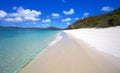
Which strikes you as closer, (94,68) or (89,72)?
(89,72)

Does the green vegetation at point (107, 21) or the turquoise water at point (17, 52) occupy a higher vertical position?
the green vegetation at point (107, 21)

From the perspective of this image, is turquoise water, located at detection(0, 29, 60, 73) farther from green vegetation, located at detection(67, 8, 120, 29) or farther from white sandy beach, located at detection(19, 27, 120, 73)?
green vegetation, located at detection(67, 8, 120, 29)

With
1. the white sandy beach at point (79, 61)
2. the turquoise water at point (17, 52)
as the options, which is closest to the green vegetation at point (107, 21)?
the turquoise water at point (17, 52)

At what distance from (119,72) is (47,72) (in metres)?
2.24

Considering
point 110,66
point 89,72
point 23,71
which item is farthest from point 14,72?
point 110,66

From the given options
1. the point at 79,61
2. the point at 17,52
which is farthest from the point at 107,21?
the point at 79,61

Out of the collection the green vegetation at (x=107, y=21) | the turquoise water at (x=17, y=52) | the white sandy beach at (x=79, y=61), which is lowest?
the turquoise water at (x=17, y=52)

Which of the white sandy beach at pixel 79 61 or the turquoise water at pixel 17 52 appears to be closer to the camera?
the white sandy beach at pixel 79 61

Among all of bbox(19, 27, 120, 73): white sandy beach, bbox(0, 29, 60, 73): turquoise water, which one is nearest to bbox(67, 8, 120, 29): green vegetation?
bbox(0, 29, 60, 73): turquoise water

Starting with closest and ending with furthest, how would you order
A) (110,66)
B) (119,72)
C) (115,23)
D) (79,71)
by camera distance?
1. (119,72)
2. (79,71)
3. (110,66)
4. (115,23)

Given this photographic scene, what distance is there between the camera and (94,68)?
A: 483cm

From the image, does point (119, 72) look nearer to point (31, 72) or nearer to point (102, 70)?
point (102, 70)

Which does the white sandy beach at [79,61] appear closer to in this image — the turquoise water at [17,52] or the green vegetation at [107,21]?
the turquoise water at [17,52]

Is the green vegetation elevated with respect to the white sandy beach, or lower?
elevated
